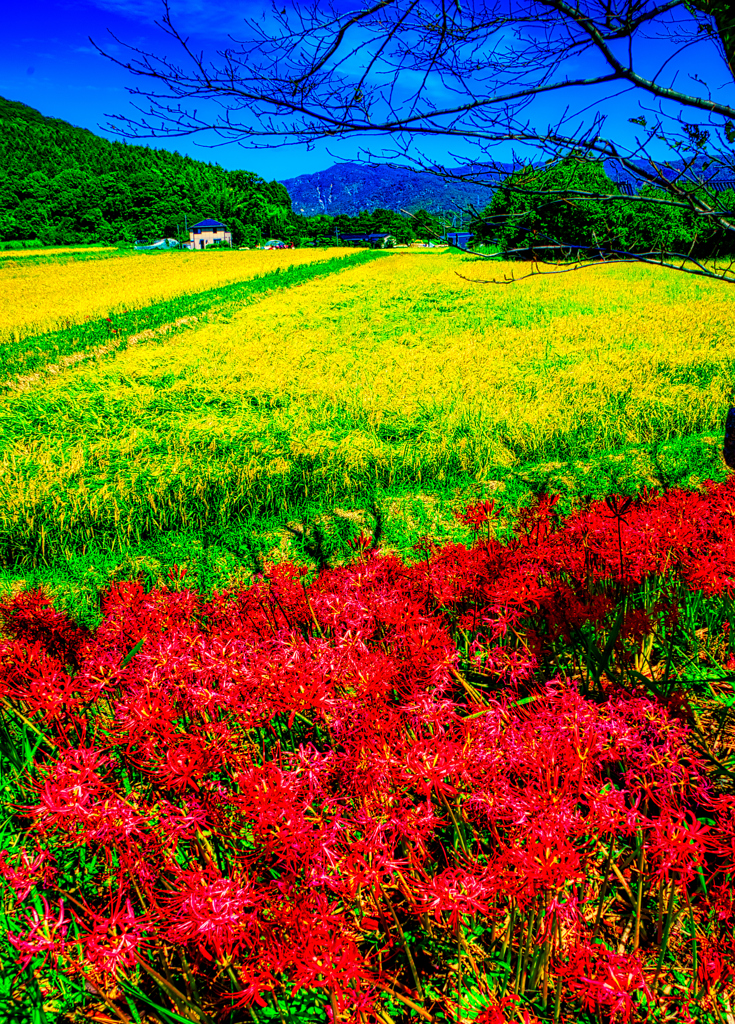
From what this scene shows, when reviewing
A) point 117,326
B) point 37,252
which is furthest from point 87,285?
point 37,252

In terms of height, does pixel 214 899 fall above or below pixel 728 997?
above

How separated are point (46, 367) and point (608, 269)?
→ 2618 centimetres

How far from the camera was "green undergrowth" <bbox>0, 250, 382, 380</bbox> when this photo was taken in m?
11.1

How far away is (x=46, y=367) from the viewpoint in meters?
10.9

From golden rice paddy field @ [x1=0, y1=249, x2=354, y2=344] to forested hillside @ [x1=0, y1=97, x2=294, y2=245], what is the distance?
2457cm

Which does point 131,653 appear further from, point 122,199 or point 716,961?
point 122,199

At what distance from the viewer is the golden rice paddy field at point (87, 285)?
55.0 feet

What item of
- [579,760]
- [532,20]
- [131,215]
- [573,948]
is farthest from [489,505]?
[131,215]

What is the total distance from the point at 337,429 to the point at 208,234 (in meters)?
93.0

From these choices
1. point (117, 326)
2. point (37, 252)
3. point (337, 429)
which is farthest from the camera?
point (37, 252)

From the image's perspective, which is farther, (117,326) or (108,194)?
(108,194)

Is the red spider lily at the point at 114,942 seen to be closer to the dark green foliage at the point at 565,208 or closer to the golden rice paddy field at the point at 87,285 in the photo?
the dark green foliage at the point at 565,208

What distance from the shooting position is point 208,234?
3359 inches

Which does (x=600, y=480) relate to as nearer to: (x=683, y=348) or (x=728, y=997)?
(x=728, y=997)
